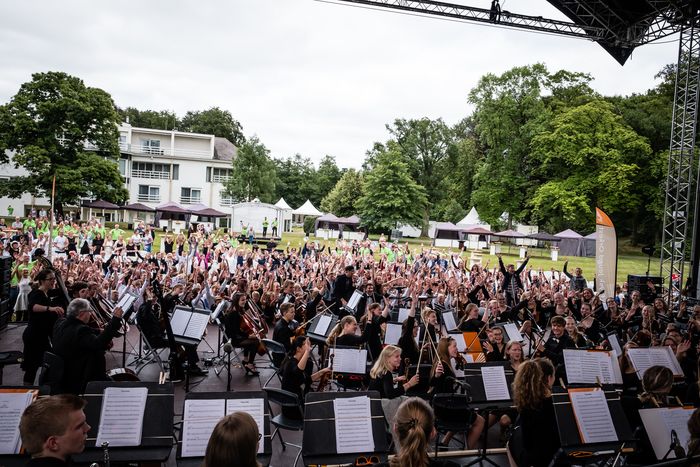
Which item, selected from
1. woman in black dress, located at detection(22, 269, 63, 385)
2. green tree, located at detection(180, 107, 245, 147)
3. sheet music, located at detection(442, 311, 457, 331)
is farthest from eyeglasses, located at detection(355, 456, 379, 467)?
green tree, located at detection(180, 107, 245, 147)

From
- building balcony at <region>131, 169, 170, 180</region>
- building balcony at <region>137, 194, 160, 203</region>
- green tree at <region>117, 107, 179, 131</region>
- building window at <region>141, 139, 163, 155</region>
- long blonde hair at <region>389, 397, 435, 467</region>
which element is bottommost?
long blonde hair at <region>389, 397, 435, 467</region>

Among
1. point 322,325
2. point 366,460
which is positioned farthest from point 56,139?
point 366,460

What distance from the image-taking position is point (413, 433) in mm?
3291

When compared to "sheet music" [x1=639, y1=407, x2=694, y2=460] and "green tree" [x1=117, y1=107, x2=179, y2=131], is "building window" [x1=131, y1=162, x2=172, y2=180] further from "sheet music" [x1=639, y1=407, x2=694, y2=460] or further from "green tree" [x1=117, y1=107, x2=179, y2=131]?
"sheet music" [x1=639, y1=407, x2=694, y2=460]

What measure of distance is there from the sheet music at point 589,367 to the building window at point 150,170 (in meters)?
52.8

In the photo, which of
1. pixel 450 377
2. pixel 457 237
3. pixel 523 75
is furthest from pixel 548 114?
pixel 450 377

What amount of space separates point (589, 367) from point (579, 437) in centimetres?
181

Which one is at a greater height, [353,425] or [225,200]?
[225,200]

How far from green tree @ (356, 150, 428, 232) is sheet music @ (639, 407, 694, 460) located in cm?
4358

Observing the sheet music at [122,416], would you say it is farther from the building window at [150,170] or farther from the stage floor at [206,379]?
the building window at [150,170]

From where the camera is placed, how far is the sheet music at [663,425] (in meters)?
4.66

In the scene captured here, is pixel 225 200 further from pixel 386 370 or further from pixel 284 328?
pixel 386 370

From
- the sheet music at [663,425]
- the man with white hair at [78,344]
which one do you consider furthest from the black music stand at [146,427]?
the sheet music at [663,425]

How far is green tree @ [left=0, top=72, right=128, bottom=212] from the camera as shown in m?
34.4
